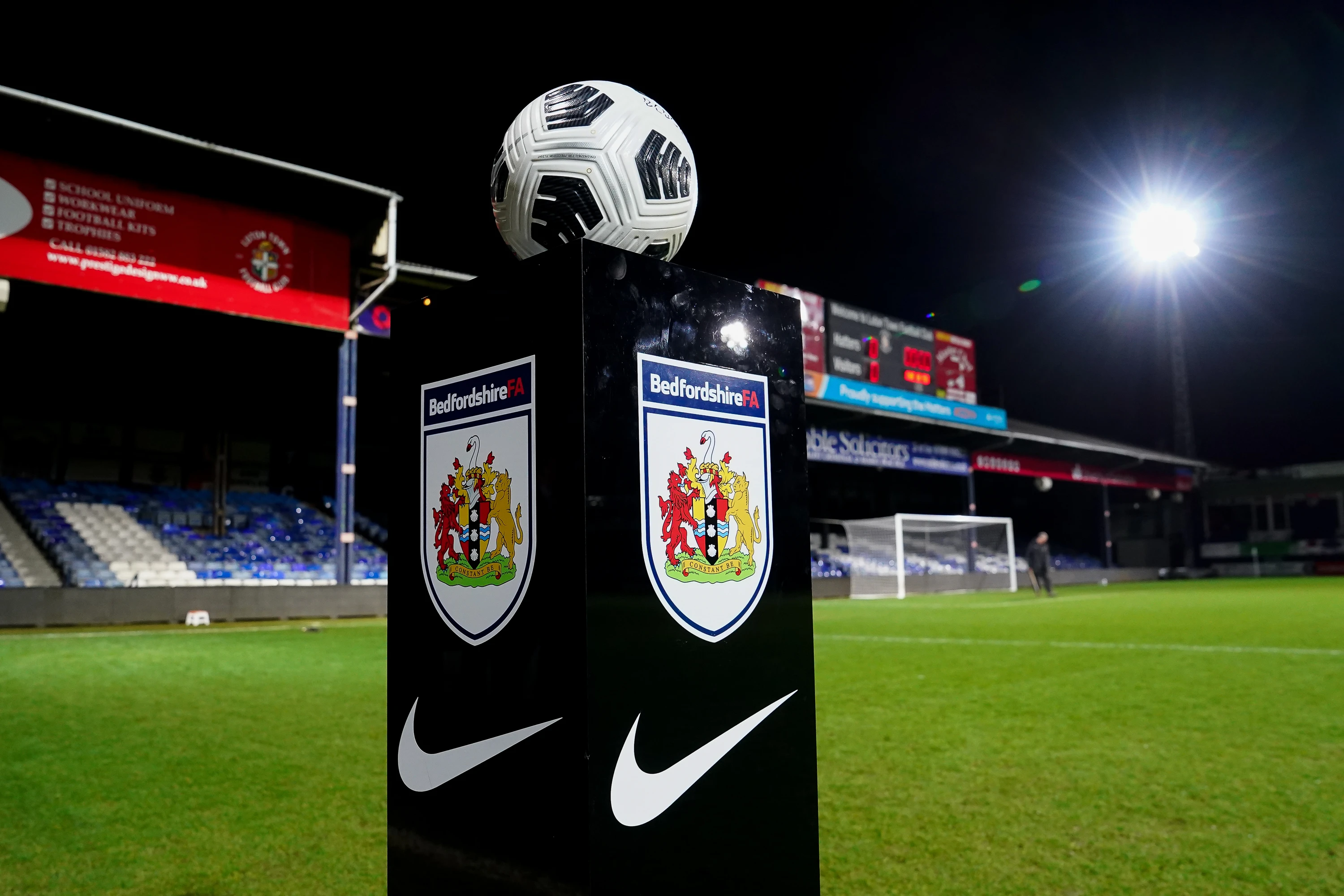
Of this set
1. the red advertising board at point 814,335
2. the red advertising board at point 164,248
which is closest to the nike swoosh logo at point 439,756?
the red advertising board at point 164,248

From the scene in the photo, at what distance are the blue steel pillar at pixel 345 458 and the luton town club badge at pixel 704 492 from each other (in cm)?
1451

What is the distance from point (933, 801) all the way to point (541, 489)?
89.0 inches

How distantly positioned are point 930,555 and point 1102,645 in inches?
779

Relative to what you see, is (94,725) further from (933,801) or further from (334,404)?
(334,404)

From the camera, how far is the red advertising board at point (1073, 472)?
3103cm

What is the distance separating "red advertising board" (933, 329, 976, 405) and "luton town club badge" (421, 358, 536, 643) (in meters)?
27.1

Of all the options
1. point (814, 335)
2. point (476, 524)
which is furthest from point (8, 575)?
point (814, 335)

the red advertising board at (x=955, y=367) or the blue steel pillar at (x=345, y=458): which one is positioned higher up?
the red advertising board at (x=955, y=367)

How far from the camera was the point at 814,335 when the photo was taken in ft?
78.9

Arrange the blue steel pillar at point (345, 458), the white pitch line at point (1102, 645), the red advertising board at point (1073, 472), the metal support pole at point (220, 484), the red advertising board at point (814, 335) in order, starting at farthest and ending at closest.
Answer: the red advertising board at point (1073, 472) → the red advertising board at point (814, 335) → the metal support pole at point (220, 484) → the blue steel pillar at point (345, 458) → the white pitch line at point (1102, 645)

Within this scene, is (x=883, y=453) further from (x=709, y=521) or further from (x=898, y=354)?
(x=709, y=521)

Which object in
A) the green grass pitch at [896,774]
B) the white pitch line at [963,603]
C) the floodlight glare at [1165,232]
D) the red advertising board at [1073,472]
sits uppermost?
the floodlight glare at [1165,232]

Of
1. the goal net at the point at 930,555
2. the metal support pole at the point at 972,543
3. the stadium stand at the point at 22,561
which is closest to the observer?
the stadium stand at the point at 22,561

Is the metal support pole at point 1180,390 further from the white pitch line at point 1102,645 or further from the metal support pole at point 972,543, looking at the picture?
the white pitch line at point 1102,645
